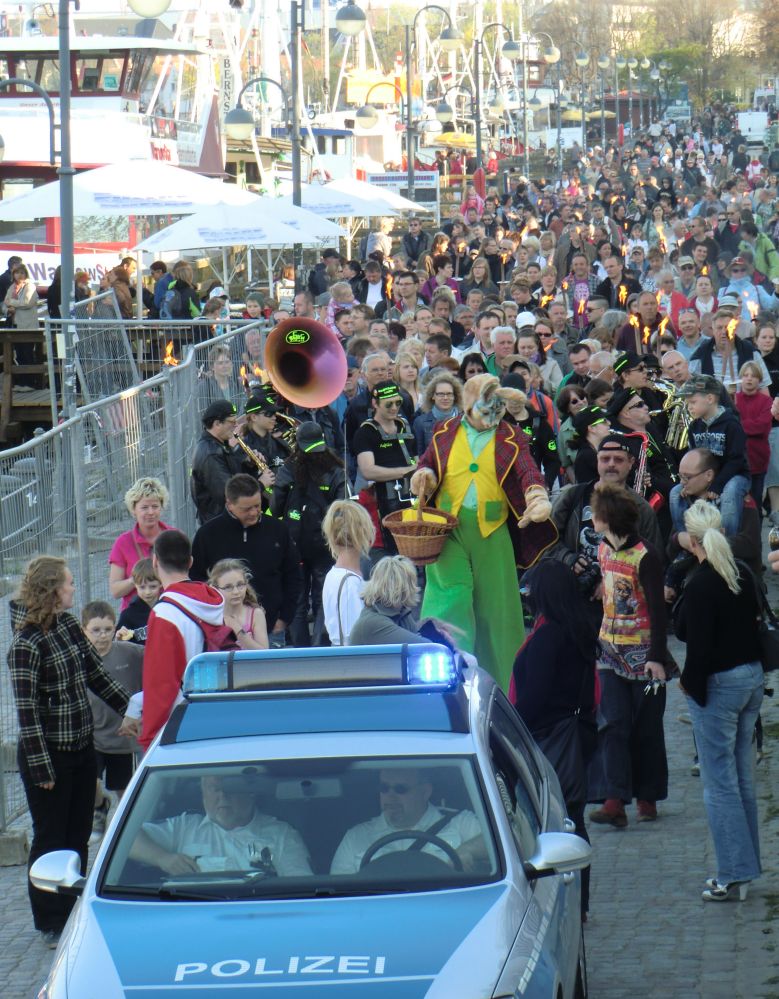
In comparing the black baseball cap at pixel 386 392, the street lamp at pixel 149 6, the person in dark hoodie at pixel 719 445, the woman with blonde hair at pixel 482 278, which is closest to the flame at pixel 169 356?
the street lamp at pixel 149 6

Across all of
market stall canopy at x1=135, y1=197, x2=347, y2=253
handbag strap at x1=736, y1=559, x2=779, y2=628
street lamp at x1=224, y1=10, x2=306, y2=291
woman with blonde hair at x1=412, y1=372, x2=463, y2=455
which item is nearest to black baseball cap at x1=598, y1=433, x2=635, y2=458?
woman with blonde hair at x1=412, y1=372, x2=463, y2=455

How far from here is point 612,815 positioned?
8805 millimetres

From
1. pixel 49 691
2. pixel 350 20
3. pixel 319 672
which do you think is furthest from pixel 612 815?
pixel 350 20

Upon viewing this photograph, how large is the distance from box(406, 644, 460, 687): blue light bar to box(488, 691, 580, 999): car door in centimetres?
21

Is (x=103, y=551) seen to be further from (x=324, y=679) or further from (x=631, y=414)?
(x=324, y=679)

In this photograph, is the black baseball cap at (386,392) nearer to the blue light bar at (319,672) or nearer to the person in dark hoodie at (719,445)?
the person in dark hoodie at (719,445)

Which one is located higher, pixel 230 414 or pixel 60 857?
pixel 230 414

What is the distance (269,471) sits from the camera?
1165cm

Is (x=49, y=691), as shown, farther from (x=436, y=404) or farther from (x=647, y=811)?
(x=436, y=404)

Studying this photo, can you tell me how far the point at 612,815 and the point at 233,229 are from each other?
13.7m

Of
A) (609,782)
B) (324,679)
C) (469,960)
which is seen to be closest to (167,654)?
(324,679)

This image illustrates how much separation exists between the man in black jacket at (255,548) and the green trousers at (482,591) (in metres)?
0.89

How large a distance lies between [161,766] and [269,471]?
6380 mm

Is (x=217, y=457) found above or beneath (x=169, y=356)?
beneath
